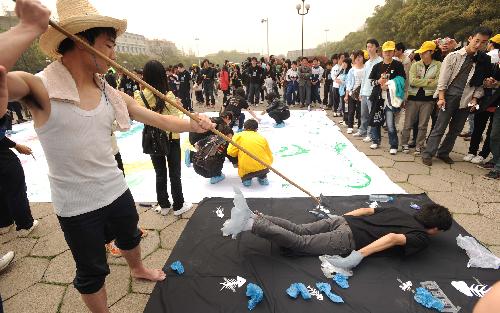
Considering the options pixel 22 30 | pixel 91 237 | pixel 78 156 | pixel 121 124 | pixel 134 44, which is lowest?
pixel 91 237

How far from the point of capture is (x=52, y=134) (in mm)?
1582

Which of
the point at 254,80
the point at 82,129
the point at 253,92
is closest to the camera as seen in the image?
the point at 82,129

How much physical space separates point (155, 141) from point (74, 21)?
1879 mm

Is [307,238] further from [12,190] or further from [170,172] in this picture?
[12,190]

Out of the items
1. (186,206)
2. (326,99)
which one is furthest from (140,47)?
(186,206)

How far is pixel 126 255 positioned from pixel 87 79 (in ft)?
4.98

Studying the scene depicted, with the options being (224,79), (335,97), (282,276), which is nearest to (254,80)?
(224,79)

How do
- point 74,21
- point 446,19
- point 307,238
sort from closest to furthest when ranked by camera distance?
point 74,21
point 307,238
point 446,19

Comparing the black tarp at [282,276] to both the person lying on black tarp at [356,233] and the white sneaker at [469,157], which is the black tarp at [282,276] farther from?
the white sneaker at [469,157]

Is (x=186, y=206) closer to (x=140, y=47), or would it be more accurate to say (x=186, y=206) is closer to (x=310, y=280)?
(x=310, y=280)

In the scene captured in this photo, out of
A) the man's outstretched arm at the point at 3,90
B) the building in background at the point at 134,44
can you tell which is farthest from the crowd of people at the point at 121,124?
the building in background at the point at 134,44

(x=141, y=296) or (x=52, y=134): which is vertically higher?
(x=52, y=134)

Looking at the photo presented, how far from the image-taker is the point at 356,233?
2.86m

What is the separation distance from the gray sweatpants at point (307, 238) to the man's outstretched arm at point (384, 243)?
14 centimetres
